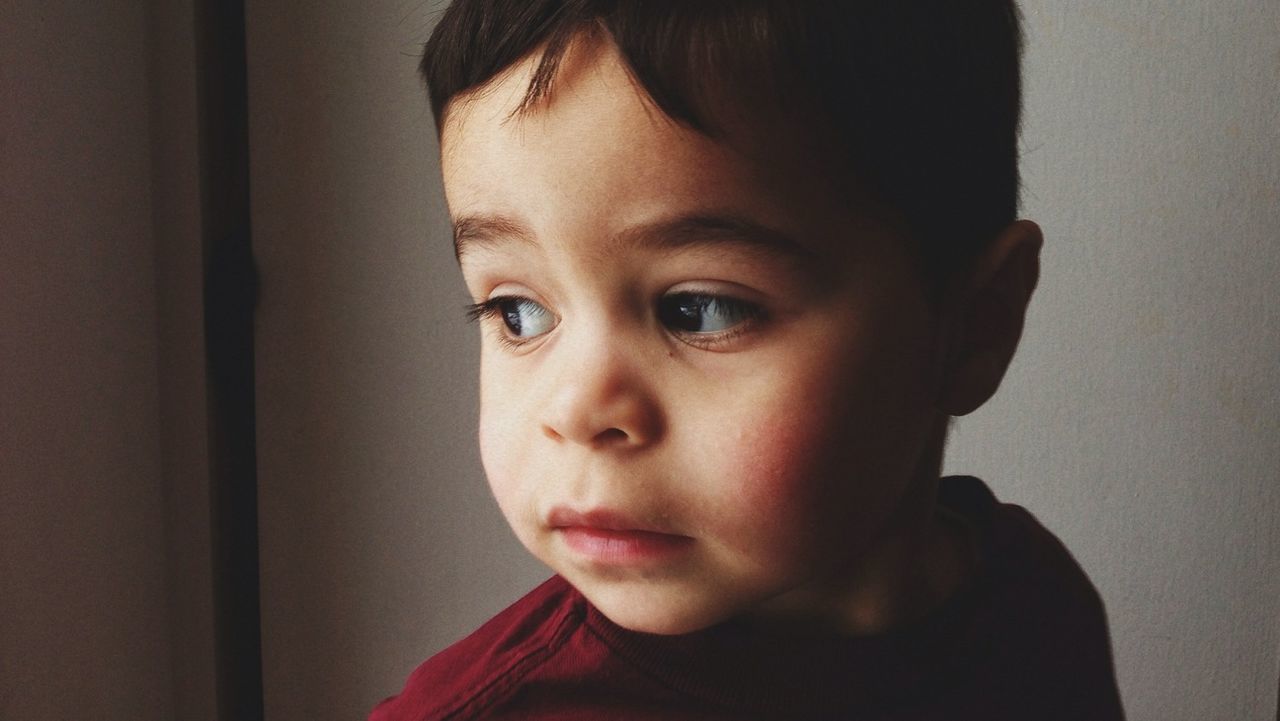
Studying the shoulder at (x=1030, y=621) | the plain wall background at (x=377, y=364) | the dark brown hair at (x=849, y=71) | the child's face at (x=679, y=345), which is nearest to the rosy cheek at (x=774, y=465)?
the child's face at (x=679, y=345)

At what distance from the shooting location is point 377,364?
87 centimetres

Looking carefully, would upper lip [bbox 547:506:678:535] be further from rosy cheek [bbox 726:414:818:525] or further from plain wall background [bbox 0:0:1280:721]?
plain wall background [bbox 0:0:1280:721]

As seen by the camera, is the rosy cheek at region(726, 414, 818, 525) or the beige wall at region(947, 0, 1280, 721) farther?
the beige wall at region(947, 0, 1280, 721)

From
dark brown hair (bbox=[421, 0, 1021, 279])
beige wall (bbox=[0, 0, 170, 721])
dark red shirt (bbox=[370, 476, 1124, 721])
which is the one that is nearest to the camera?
dark brown hair (bbox=[421, 0, 1021, 279])

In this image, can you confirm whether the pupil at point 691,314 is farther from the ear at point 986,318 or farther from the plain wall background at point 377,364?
the plain wall background at point 377,364

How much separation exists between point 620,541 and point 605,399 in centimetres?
6

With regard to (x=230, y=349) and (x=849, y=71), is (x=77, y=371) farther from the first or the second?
(x=849, y=71)

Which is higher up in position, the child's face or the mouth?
the child's face

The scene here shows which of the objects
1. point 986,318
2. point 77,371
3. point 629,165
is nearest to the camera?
point 629,165

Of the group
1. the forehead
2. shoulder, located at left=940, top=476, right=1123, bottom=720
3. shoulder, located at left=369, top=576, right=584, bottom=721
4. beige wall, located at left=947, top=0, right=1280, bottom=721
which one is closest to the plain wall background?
beige wall, located at left=947, top=0, right=1280, bottom=721

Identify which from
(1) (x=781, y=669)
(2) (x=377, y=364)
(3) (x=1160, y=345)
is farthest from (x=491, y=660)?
(3) (x=1160, y=345)

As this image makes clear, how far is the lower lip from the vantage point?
1.42ft

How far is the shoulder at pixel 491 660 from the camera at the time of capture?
0.54 meters

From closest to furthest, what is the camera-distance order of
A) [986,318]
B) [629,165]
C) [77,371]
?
[629,165] → [986,318] → [77,371]
